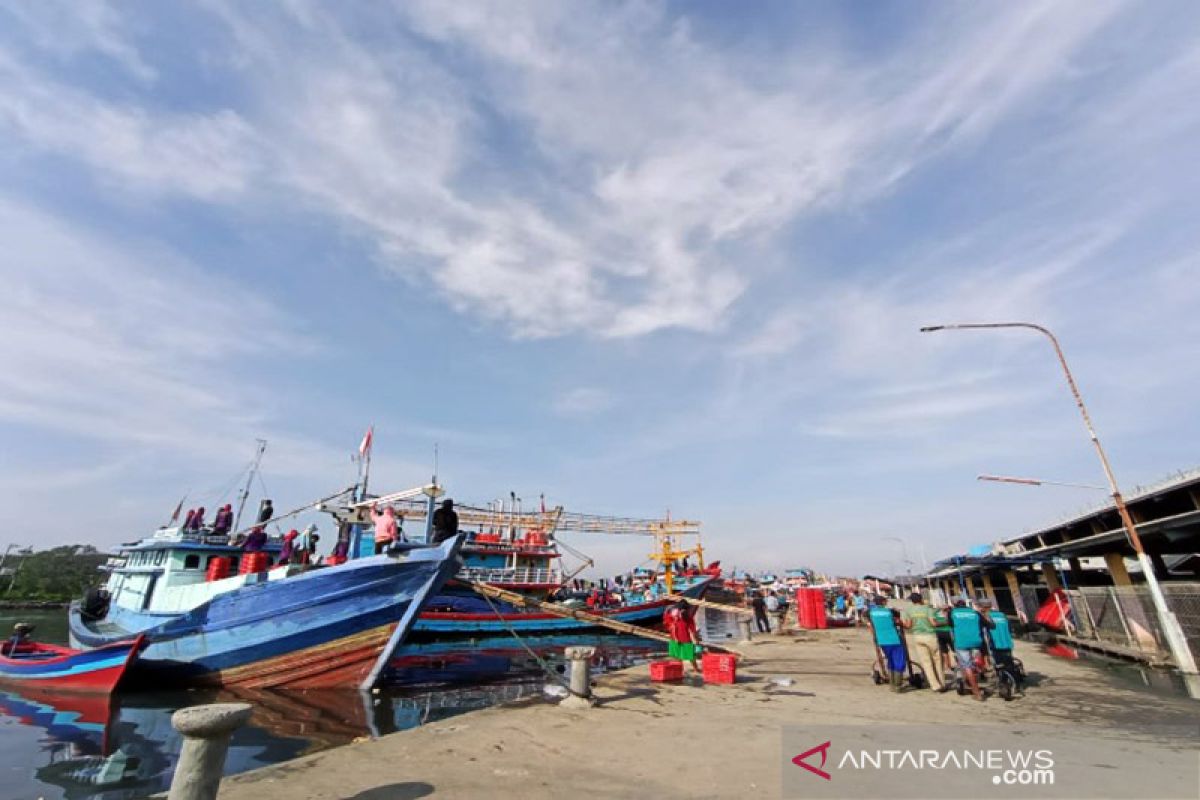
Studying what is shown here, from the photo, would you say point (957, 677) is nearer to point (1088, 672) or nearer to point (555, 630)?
point (1088, 672)

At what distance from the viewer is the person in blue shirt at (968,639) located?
918 cm

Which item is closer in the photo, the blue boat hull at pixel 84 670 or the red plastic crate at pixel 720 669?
the red plastic crate at pixel 720 669

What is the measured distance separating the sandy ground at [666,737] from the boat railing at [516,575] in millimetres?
19848

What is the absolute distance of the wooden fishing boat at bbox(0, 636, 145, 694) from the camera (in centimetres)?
1388

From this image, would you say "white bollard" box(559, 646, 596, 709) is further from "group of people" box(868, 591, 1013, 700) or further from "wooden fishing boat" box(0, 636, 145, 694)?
"wooden fishing boat" box(0, 636, 145, 694)

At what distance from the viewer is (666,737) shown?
6.79 m

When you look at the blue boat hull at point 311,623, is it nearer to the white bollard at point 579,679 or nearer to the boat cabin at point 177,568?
the boat cabin at point 177,568

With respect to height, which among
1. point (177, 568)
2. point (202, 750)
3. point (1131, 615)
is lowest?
point (202, 750)

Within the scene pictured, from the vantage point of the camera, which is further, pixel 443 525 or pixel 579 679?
pixel 443 525

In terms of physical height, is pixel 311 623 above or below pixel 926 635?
above

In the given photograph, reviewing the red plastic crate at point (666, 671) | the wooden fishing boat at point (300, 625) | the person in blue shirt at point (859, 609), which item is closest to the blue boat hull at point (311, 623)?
the wooden fishing boat at point (300, 625)

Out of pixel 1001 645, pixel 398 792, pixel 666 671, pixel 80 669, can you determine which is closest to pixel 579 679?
pixel 666 671

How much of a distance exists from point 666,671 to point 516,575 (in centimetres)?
2142

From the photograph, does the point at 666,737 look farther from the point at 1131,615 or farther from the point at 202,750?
the point at 1131,615
